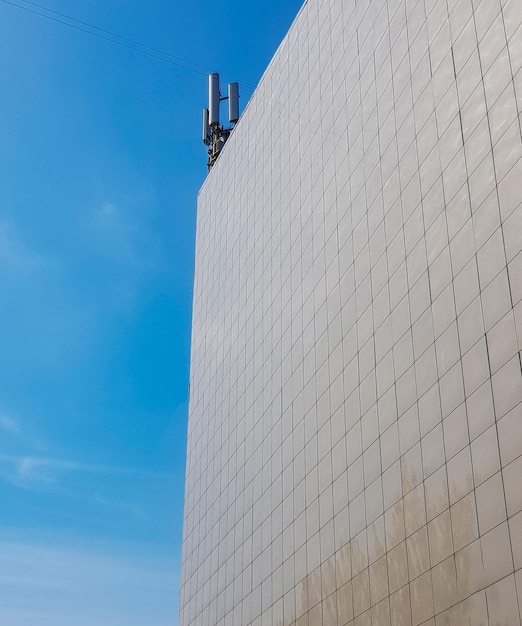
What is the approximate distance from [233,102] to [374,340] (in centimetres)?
4133

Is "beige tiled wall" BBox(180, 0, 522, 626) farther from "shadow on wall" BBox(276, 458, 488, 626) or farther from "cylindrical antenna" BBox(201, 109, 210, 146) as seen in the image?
"cylindrical antenna" BBox(201, 109, 210, 146)

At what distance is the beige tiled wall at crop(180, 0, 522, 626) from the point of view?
71.9 feet

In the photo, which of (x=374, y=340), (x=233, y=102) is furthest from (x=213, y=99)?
(x=374, y=340)

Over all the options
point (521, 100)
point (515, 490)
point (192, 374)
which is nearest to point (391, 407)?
point (515, 490)

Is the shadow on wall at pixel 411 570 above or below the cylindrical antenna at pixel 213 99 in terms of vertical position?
below

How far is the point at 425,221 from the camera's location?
26391 millimetres

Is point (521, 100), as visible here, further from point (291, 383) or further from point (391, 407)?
point (291, 383)

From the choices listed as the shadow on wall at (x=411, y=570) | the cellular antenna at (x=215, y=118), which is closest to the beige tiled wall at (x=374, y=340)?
the shadow on wall at (x=411, y=570)

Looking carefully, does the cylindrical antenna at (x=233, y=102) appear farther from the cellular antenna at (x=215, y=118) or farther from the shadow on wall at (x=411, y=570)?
the shadow on wall at (x=411, y=570)

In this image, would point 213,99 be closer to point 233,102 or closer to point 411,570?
point 233,102

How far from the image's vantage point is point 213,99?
66375mm

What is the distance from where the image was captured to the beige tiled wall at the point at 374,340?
21.9 meters

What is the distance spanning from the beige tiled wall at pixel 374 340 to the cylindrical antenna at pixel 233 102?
17983 mm

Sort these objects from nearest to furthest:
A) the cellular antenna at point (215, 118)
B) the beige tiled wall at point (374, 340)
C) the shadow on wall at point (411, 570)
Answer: the shadow on wall at point (411, 570), the beige tiled wall at point (374, 340), the cellular antenna at point (215, 118)
